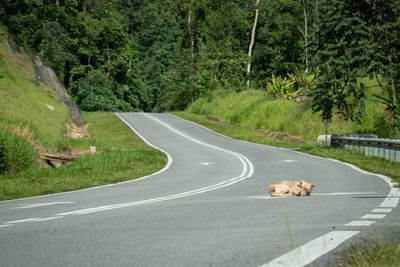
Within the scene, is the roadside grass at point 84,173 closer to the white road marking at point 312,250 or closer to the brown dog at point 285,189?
the brown dog at point 285,189

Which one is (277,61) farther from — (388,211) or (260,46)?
(388,211)

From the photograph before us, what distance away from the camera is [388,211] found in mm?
8523

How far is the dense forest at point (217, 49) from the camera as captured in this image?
30.8 metres

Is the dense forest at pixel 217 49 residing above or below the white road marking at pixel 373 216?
above

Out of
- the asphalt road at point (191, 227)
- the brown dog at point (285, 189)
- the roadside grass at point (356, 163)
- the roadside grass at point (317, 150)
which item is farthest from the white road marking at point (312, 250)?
the roadside grass at point (317, 150)

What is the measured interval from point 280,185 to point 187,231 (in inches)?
215

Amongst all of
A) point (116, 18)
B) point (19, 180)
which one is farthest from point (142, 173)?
point (116, 18)

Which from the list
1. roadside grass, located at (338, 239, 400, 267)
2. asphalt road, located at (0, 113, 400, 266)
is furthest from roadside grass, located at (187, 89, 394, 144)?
roadside grass, located at (338, 239, 400, 267)

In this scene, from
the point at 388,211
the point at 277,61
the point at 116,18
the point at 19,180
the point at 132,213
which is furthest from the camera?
the point at 116,18

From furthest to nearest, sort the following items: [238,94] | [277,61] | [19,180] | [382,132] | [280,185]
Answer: [277,61]
[238,94]
[382,132]
[19,180]
[280,185]

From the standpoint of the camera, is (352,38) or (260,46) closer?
(352,38)

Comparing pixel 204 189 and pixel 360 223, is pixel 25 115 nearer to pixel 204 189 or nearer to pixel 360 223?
pixel 204 189

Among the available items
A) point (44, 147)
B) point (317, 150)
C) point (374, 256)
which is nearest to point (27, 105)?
point (44, 147)

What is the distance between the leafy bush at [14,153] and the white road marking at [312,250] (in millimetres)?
16619
